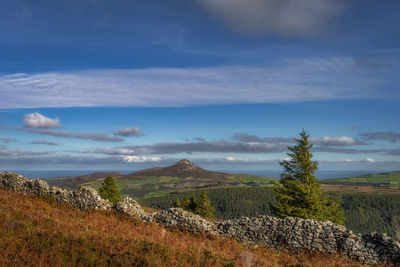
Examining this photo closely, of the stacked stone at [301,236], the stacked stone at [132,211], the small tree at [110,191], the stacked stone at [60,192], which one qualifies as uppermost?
the stacked stone at [60,192]

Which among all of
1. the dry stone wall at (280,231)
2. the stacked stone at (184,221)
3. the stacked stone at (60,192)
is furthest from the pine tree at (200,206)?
the stacked stone at (184,221)

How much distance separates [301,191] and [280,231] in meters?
15.1

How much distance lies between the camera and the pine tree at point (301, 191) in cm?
2903

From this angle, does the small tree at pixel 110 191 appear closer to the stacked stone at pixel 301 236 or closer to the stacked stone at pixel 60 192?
the stacked stone at pixel 60 192

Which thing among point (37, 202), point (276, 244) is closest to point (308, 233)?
point (276, 244)

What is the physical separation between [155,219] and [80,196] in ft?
21.1

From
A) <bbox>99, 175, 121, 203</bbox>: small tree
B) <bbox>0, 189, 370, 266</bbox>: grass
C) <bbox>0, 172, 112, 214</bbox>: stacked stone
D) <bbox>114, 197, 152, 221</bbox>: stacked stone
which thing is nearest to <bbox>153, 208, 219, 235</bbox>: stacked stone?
<bbox>114, 197, 152, 221</bbox>: stacked stone

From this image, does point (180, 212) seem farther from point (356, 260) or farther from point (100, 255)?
point (356, 260)

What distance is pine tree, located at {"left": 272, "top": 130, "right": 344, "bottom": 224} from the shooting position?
95.2 ft

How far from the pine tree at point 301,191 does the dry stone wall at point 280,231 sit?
42.5 feet

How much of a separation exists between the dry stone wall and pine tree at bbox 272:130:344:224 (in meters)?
13.0

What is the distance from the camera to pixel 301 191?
30.1m

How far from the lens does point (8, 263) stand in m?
8.32

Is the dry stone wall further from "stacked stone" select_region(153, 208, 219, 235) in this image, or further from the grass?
the grass
